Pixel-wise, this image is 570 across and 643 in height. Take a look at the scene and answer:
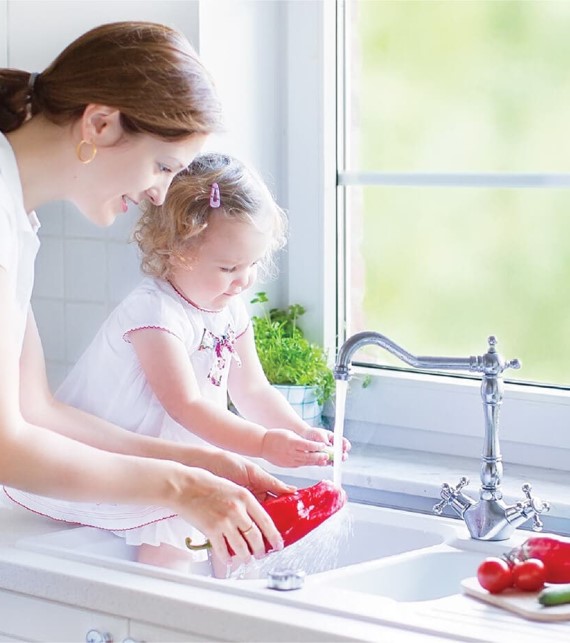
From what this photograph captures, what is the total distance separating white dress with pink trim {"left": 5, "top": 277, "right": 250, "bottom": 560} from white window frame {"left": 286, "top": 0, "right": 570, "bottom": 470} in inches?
13.9

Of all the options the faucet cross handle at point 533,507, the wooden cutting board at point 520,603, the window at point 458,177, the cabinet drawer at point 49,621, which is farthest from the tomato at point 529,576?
the window at point 458,177

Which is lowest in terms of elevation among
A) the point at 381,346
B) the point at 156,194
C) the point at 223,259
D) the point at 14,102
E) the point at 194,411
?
the point at 194,411

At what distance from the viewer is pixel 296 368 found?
90.7 inches

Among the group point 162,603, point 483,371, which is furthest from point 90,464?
point 483,371

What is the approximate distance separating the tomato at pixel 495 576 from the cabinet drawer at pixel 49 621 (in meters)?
0.44

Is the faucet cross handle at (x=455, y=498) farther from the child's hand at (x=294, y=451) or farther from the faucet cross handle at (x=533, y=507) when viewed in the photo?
the child's hand at (x=294, y=451)

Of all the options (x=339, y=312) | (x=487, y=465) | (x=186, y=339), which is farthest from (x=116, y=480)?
(x=339, y=312)

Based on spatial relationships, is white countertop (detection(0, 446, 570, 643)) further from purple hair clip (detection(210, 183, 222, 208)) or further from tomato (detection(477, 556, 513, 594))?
purple hair clip (detection(210, 183, 222, 208))

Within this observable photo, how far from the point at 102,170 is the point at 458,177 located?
A: 0.78 metres

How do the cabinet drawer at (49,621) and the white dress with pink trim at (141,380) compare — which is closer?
the cabinet drawer at (49,621)

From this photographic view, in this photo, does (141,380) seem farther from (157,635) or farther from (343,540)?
(157,635)

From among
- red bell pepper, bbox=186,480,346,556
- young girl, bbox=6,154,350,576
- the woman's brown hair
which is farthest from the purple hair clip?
red bell pepper, bbox=186,480,346,556

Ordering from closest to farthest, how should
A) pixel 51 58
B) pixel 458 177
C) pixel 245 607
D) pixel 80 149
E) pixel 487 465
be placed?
pixel 245 607, pixel 80 149, pixel 487 465, pixel 458 177, pixel 51 58

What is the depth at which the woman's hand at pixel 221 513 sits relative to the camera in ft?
5.12
